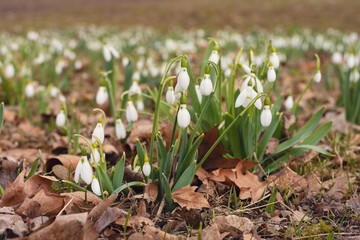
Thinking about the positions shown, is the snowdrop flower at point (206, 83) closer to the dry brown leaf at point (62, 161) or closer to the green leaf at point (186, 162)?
the green leaf at point (186, 162)

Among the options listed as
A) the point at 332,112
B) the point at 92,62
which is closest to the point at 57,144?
the point at 332,112

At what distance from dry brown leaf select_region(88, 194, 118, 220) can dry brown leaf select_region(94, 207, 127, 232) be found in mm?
37

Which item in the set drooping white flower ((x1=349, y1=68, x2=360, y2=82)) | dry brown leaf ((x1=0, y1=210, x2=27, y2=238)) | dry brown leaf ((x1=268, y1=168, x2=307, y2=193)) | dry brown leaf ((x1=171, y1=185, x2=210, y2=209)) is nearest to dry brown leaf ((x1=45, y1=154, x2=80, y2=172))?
dry brown leaf ((x1=0, y1=210, x2=27, y2=238))

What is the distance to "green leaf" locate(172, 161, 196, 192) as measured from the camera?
1.54 meters

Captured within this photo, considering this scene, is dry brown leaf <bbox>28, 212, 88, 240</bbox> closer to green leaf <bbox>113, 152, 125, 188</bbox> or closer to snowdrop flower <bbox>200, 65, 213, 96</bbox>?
green leaf <bbox>113, 152, 125, 188</bbox>

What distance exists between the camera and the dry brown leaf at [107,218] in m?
1.41

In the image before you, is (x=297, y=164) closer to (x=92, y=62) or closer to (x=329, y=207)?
(x=329, y=207)

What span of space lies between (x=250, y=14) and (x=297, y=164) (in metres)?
12.2

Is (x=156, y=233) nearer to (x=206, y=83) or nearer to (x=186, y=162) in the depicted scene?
(x=186, y=162)

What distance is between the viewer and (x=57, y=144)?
2299mm

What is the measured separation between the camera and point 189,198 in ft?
5.22

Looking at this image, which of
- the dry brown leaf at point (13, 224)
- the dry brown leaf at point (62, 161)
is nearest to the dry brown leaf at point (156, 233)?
the dry brown leaf at point (13, 224)

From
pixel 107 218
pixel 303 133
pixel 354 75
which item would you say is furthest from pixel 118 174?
pixel 354 75

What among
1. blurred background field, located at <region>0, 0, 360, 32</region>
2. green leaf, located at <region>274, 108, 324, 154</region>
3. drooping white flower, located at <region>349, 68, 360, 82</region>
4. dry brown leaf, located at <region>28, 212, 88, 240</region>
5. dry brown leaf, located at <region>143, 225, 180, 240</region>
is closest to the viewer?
dry brown leaf, located at <region>28, 212, 88, 240</region>
